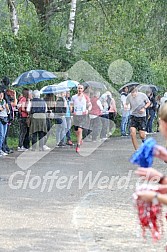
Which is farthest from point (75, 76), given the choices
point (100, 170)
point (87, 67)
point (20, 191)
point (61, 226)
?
point (61, 226)

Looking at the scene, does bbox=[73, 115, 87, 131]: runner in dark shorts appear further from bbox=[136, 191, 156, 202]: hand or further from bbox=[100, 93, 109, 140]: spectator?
bbox=[136, 191, 156, 202]: hand

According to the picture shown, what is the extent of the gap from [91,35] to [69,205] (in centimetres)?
2169

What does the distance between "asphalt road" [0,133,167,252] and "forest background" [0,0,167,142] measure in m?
6.61

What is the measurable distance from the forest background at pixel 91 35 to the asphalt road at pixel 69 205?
661 cm

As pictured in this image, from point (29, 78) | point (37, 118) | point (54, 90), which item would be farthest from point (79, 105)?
point (29, 78)

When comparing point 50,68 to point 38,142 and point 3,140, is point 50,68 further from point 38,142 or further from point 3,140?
point 3,140

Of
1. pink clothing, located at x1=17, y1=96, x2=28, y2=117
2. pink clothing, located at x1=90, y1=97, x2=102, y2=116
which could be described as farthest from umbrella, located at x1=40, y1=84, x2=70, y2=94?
pink clothing, located at x1=90, y1=97, x2=102, y2=116

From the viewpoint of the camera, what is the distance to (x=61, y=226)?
7.91 m

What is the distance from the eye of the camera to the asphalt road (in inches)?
280

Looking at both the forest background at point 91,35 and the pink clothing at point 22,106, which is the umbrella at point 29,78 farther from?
the forest background at point 91,35

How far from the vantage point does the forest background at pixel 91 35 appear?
2183 centimetres

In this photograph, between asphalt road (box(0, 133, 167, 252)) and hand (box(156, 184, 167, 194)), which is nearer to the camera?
hand (box(156, 184, 167, 194))

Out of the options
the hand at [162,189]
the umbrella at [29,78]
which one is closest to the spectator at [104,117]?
the umbrella at [29,78]

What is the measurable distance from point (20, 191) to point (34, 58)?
11675 mm
